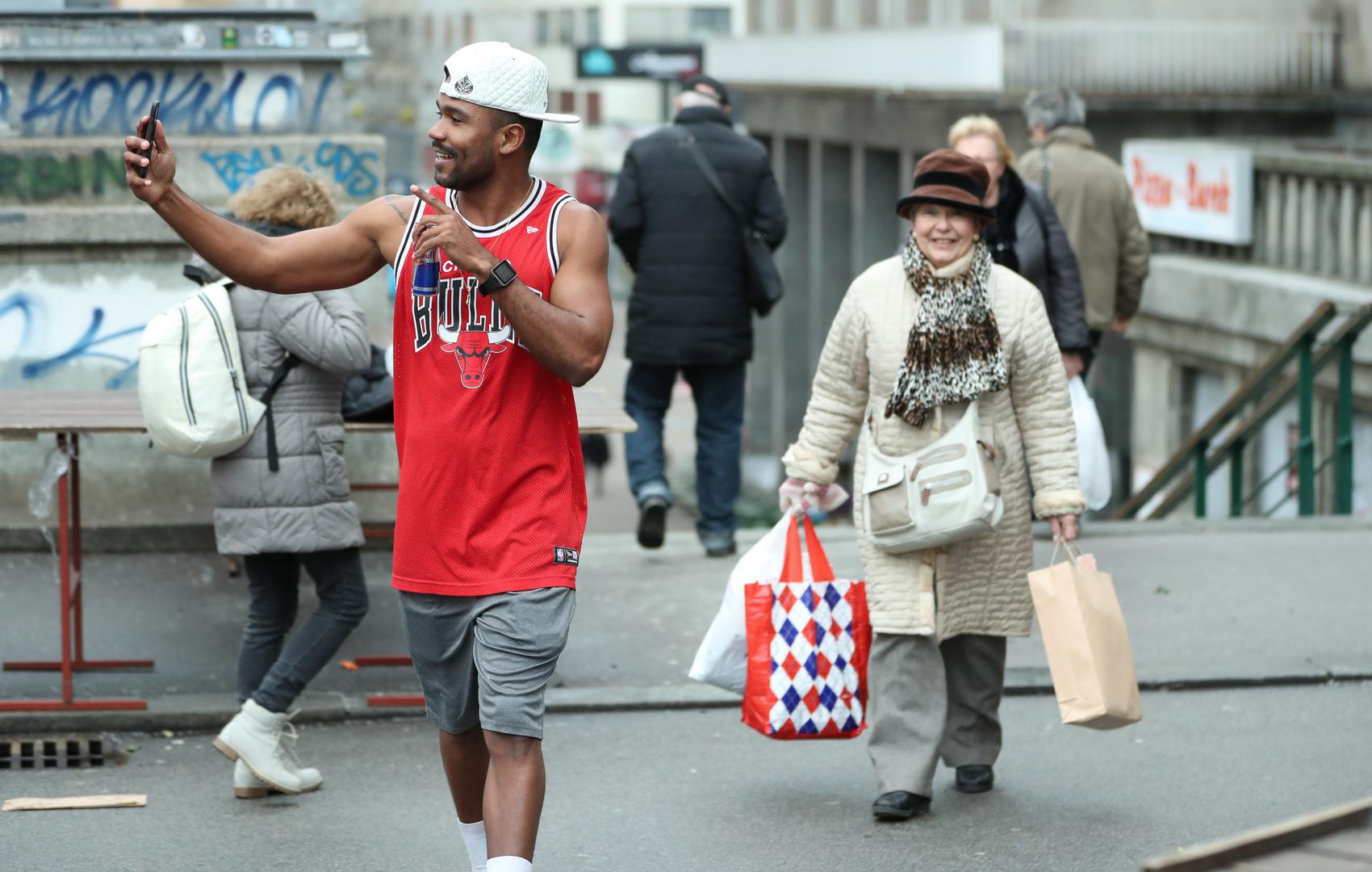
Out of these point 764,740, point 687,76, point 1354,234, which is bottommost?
point 764,740

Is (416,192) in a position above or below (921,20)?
below

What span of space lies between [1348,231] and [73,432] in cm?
1207

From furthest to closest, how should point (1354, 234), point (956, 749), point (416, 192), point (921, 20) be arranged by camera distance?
point (921, 20)
point (1354, 234)
point (956, 749)
point (416, 192)

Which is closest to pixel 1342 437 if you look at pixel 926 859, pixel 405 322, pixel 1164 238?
pixel 926 859

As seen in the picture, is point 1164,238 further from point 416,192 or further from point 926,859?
point 416,192

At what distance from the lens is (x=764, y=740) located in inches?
252

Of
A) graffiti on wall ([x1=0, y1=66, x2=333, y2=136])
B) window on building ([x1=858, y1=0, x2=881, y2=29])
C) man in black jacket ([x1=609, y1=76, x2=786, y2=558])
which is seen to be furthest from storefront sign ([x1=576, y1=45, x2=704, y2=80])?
man in black jacket ([x1=609, y1=76, x2=786, y2=558])

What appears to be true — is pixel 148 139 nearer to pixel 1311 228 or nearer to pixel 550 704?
pixel 550 704

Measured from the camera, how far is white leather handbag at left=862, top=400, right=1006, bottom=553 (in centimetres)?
537

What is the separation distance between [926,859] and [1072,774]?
93cm

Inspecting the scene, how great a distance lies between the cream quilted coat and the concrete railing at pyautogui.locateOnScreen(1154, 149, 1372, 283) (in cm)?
1091

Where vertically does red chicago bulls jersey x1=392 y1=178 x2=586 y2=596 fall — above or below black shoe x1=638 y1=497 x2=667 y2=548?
above

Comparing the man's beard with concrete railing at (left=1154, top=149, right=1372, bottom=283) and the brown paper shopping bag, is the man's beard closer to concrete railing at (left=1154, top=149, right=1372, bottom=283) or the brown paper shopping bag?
the brown paper shopping bag

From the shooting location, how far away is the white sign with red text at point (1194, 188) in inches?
697
